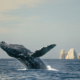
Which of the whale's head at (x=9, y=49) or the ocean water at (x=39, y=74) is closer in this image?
the ocean water at (x=39, y=74)

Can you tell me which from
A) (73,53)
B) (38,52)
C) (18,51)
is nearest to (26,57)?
(18,51)

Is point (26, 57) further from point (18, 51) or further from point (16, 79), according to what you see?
point (16, 79)

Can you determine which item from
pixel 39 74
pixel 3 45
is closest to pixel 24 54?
pixel 3 45

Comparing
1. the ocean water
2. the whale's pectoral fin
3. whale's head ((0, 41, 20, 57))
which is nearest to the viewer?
the ocean water

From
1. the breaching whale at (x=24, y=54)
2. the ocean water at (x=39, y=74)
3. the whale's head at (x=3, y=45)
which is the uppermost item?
the whale's head at (x=3, y=45)

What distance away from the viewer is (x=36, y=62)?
14.5 m

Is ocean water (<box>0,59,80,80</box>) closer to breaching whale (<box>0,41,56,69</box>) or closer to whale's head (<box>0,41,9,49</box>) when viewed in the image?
breaching whale (<box>0,41,56,69</box>)

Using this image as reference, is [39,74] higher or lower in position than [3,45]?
lower

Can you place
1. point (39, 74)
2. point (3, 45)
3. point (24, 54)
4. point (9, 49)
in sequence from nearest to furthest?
1. point (39, 74)
2. point (9, 49)
3. point (3, 45)
4. point (24, 54)

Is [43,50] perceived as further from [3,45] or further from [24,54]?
[3,45]

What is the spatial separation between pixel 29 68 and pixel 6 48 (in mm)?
2783

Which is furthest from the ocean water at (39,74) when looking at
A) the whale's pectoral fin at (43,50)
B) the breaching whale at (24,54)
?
the whale's pectoral fin at (43,50)

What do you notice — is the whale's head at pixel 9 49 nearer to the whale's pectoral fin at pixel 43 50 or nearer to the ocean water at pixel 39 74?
the ocean water at pixel 39 74

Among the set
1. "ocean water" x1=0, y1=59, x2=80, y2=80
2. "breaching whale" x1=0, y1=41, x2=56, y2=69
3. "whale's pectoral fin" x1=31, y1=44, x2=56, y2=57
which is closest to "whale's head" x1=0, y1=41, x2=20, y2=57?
"breaching whale" x1=0, y1=41, x2=56, y2=69
